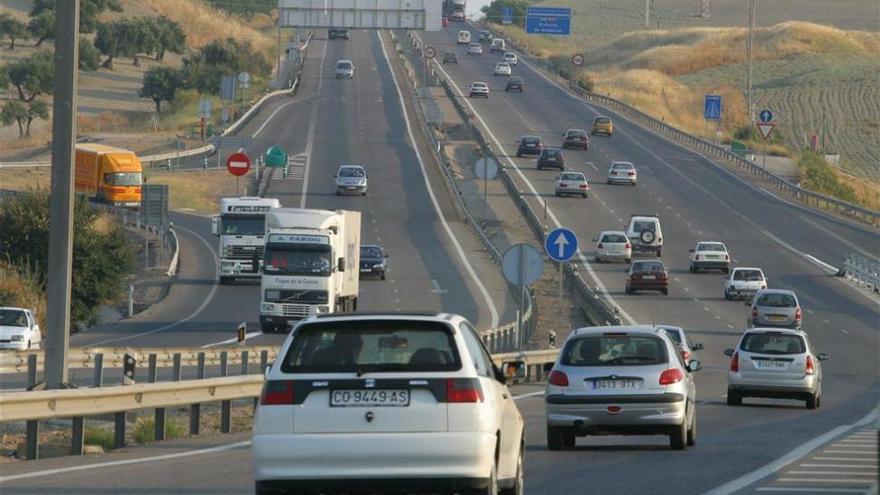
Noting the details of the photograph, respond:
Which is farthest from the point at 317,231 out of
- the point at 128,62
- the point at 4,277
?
the point at 128,62

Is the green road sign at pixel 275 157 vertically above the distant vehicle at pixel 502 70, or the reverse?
the distant vehicle at pixel 502 70

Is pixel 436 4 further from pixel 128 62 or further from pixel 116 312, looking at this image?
pixel 128 62

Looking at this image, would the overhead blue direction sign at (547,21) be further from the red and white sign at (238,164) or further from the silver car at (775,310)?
the silver car at (775,310)

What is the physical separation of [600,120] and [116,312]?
58586 millimetres

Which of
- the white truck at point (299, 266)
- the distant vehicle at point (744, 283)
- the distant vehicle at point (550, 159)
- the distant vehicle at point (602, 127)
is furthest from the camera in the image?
the distant vehicle at point (602, 127)

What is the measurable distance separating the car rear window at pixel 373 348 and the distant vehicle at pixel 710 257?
53632 millimetres

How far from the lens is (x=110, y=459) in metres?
18.2

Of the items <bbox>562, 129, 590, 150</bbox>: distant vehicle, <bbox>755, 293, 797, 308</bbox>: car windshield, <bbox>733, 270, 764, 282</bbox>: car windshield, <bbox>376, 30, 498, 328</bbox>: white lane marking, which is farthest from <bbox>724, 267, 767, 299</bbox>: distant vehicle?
<bbox>562, 129, 590, 150</bbox>: distant vehicle

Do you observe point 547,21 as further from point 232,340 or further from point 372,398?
point 372,398

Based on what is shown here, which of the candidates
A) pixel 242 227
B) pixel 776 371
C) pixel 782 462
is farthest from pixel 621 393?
pixel 242 227

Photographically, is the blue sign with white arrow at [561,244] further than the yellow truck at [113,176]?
No

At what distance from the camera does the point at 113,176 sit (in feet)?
244

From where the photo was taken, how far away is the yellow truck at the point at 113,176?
74438 mm

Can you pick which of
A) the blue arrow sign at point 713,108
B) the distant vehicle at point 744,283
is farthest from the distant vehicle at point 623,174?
the distant vehicle at point 744,283
